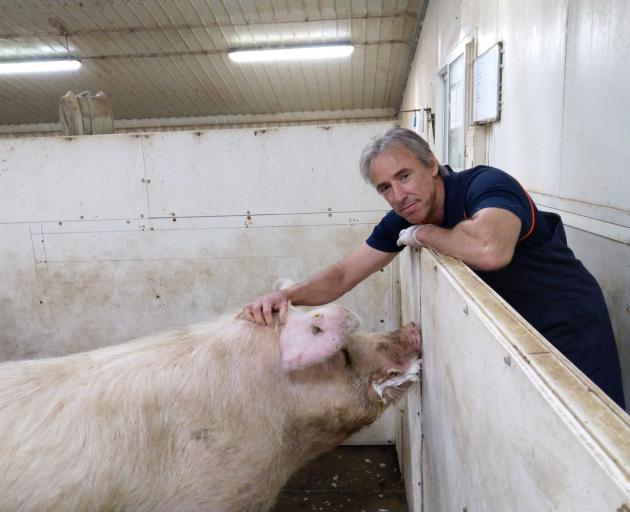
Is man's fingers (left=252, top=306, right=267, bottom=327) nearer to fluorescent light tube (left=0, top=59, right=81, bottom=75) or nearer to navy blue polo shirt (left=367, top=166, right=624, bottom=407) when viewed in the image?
navy blue polo shirt (left=367, top=166, right=624, bottom=407)

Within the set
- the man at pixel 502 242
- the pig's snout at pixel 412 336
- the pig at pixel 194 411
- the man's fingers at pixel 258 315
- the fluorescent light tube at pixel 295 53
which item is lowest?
the pig at pixel 194 411

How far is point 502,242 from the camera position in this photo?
1.44 metres

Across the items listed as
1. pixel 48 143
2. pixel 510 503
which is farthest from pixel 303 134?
pixel 510 503

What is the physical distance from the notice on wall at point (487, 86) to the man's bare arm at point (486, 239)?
262cm

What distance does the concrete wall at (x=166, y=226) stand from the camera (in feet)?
10.7

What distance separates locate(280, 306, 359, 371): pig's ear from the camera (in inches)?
66.6

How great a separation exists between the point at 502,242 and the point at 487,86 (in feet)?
9.81

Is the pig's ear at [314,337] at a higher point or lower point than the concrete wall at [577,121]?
lower

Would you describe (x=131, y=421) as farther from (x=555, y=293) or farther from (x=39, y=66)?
(x=39, y=66)

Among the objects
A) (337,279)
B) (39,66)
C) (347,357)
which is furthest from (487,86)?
(39,66)

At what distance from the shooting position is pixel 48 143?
335cm

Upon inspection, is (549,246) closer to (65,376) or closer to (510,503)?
(510,503)

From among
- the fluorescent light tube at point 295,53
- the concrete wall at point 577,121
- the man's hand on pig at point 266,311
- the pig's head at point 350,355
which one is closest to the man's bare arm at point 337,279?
the man's hand on pig at point 266,311

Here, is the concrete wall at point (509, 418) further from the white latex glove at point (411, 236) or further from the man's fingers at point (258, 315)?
the man's fingers at point (258, 315)
